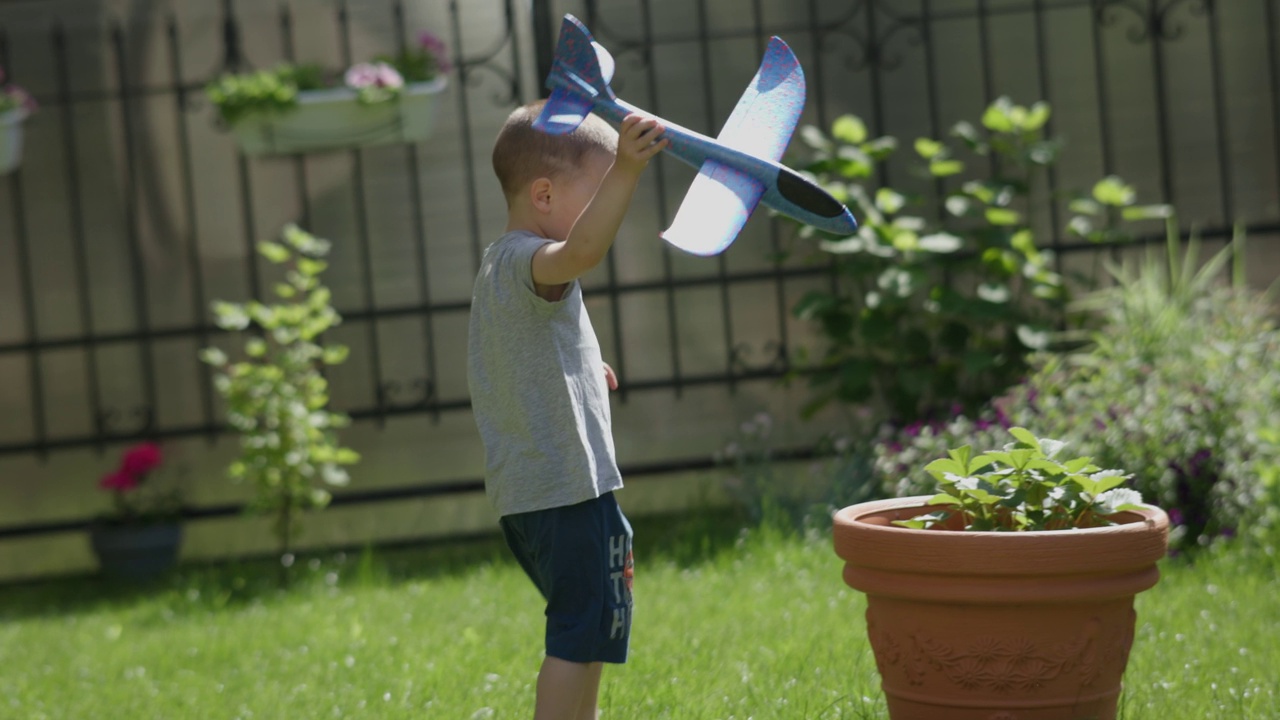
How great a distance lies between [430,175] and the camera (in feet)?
18.0

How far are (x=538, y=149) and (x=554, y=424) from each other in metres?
0.48

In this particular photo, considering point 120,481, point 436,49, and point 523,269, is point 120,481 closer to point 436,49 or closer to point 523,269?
point 436,49

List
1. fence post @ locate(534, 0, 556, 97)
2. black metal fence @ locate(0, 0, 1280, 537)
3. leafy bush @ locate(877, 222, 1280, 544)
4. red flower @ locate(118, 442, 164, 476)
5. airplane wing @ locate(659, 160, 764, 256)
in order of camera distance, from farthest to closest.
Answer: black metal fence @ locate(0, 0, 1280, 537) → fence post @ locate(534, 0, 556, 97) → red flower @ locate(118, 442, 164, 476) → leafy bush @ locate(877, 222, 1280, 544) → airplane wing @ locate(659, 160, 764, 256)

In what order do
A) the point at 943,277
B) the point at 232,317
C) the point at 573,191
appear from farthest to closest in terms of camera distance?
the point at 943,277 < the point at 232,317 < the point at 573,191

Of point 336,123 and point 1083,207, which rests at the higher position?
point 336,123

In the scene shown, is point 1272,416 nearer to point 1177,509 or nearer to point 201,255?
point 1177,509

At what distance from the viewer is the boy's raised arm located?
2.03 meters

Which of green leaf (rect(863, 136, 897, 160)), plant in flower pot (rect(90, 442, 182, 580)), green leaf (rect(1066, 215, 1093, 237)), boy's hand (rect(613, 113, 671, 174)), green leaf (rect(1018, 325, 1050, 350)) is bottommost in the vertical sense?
plant in flower pot (rect(90, 442, 182, 580))

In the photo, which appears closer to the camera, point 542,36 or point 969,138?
point 969,138

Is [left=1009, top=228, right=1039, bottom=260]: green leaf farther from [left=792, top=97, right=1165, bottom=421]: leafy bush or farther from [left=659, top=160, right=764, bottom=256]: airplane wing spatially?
[left=659, top=160, right=764, bottom=256]: airplane wing

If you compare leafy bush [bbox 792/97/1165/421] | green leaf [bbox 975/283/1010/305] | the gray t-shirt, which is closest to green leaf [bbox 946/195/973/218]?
leafy bush [bbox 792/97/1165/421]

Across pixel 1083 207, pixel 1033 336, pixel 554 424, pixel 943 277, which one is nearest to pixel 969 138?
pixel 1083 207

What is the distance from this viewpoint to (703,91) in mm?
5469

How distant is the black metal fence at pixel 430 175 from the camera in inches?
213
